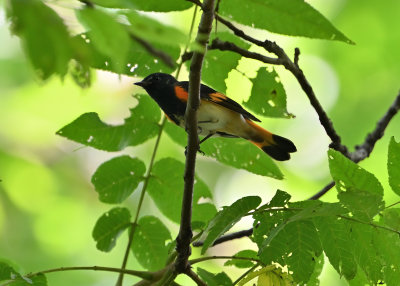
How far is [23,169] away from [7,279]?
12.9 ft

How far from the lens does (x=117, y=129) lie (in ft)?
8.29

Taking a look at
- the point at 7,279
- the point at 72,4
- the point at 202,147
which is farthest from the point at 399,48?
the point at 72,4

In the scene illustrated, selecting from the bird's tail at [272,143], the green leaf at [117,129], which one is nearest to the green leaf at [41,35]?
the green leaf at [117,129]

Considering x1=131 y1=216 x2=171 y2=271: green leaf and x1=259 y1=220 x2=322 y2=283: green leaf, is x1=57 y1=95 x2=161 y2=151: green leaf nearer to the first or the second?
x1=131 y1=216 x2=171 y2=271: green leaf

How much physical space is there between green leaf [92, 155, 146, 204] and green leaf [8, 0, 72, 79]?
159 centimetres

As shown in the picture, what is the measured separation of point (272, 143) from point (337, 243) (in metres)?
1.43

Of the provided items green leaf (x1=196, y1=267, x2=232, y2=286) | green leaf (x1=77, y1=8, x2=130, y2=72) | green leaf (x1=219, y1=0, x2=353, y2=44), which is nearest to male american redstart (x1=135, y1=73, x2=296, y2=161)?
green leaf (x1=219, y1=0, x2=353, y2=44)

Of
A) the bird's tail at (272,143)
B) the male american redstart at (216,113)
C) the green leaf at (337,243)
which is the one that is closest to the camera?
the green leaf at (337,243)

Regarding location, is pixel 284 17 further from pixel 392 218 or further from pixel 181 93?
pixel 181 93

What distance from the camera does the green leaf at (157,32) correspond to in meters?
0.89

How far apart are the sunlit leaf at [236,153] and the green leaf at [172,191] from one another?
0.49 ft

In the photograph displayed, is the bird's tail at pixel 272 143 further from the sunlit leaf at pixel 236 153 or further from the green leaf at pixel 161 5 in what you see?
the green leaf at pixel 161 5

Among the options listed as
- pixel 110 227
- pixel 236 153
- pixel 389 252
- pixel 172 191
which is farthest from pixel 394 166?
pixel 110 227

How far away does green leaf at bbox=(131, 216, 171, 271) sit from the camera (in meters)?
2.48
